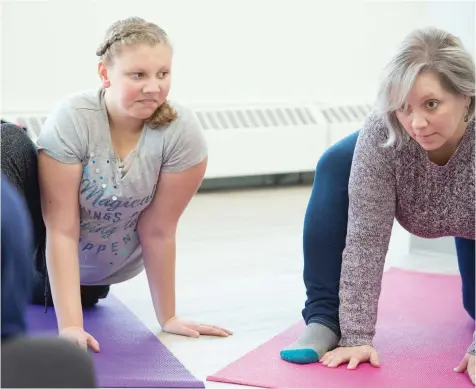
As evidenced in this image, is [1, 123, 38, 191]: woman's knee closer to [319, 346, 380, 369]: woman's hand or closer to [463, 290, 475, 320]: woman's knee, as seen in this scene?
[319, 346, 380, 369]: woman's hand

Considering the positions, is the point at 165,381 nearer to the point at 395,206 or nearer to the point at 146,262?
the point at 146,262

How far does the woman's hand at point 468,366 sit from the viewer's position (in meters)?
1.52

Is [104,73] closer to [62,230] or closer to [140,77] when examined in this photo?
[140,77]

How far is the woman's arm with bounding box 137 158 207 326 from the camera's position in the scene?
67.7 inches

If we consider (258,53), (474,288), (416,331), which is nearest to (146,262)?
(416,331)

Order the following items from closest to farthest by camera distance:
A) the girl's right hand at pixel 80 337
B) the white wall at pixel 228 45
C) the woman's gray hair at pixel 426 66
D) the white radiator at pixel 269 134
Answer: the woman's gray hair at pixel 426 66 → the girl's right hand at pixel 80 337 → the white wall at pixel 228 45 → the white radiator at pixel 269 134

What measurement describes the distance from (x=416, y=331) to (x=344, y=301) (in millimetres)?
284

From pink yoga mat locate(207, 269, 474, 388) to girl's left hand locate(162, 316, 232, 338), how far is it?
129 mm

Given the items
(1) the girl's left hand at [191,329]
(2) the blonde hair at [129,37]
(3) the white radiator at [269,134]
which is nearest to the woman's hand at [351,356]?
(1) the girl's left hand at [191,329]

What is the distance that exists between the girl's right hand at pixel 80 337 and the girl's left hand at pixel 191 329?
0.65ft

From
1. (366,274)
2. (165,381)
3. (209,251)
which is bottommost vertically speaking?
(209,251)

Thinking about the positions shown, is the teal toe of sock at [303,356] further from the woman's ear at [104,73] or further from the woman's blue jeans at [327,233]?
the woman's ear at [104,73]

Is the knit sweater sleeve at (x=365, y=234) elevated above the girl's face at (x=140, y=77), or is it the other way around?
the girl's face at (x=140, y=77)

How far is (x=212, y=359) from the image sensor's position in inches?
66.1
